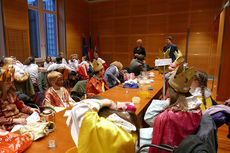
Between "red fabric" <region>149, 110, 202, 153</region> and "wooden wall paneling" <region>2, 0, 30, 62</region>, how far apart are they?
6606 millimetres

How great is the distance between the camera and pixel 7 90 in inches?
76.7

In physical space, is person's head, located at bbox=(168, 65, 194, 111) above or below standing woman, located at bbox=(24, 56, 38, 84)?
above

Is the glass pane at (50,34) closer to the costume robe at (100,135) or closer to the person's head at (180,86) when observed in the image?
the person's head at (180,86)

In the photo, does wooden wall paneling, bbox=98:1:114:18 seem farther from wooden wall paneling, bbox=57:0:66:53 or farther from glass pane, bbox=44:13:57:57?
glass pane, bbox=44:13:57:57

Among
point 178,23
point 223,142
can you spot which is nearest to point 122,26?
point 178,23

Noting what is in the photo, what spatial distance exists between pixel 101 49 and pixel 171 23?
14.4ft

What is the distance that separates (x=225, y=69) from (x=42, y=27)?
761 centimetres

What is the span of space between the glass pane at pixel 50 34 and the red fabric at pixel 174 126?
26.5 feet

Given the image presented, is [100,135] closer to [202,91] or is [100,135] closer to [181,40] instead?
[202,91]

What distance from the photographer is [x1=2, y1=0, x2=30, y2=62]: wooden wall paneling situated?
6109 millimetres

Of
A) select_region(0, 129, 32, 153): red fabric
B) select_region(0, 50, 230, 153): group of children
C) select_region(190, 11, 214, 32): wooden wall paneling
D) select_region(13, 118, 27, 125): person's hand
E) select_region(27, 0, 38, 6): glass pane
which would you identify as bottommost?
select_region(13, 118, 27, 125): person's hand

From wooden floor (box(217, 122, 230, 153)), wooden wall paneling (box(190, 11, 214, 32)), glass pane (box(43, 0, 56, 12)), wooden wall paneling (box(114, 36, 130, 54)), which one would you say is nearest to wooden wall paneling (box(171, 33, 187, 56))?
wooden wall paneling (box(190, 11, 214, 32))

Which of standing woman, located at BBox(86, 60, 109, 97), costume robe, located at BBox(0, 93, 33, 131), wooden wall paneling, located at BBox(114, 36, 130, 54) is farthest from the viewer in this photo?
wooden wall paneling, located at BBox(114, 36, 130, 54)

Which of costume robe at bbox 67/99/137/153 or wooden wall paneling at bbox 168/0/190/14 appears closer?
costume robe at bbox 67/99/137/153
